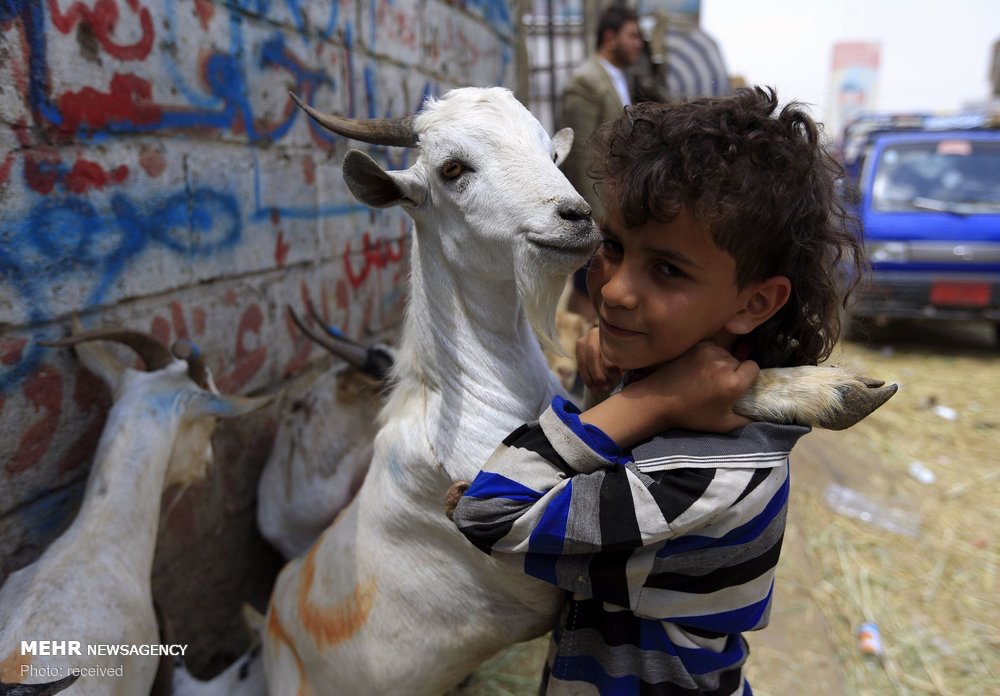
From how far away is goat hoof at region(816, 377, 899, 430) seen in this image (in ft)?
4.08

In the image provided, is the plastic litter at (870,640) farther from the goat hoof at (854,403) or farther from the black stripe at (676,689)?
the goat hoof at (854,403)

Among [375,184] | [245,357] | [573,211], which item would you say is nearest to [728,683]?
[573,211]

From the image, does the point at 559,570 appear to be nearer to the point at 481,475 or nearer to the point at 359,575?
the point at 481,475

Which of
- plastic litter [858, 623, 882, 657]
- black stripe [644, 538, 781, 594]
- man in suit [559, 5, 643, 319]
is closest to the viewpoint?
black stripe [644, 538, 781, 594]

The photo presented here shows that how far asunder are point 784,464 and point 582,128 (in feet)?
13.7

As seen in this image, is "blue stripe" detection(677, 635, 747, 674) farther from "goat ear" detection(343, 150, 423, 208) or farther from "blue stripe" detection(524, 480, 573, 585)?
"goat ear" detection(343, 150, 423, 208)

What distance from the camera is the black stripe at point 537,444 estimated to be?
1258 millimetres

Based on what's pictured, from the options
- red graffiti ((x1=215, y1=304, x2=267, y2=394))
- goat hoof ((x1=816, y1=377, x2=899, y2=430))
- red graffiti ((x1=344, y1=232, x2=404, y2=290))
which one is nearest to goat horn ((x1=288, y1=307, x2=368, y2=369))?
red graffiti ((x1=215, y1=304, x2=267, y2=394))

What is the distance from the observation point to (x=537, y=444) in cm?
128

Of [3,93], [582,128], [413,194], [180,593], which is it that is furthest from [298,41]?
[582,128]

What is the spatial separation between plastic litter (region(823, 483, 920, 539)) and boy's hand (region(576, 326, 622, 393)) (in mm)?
3027

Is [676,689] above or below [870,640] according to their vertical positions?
above

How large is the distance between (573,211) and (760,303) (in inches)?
14.9

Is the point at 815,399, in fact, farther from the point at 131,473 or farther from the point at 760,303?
the point at 131,473
